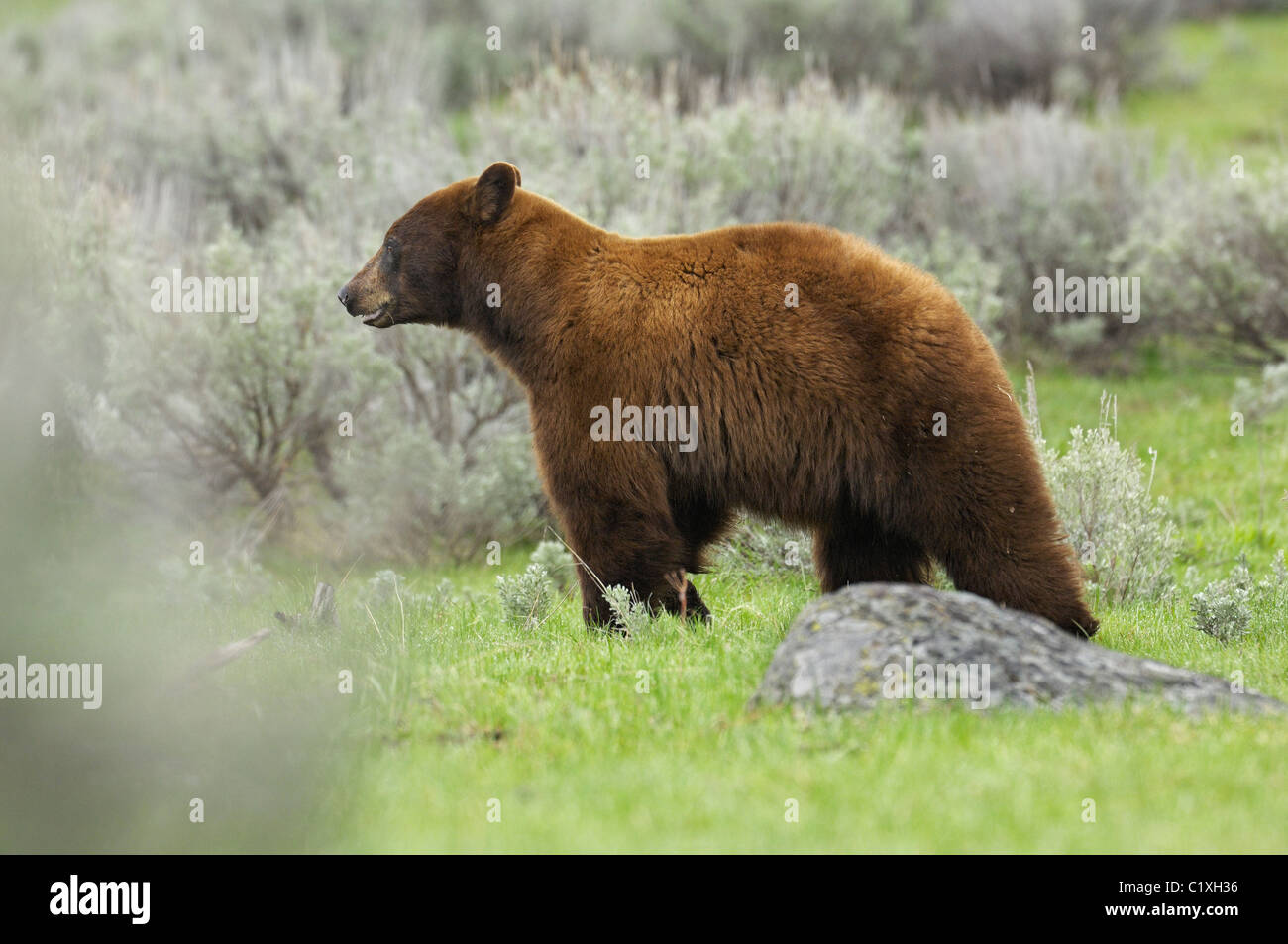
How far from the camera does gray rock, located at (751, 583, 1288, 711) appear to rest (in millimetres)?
4953

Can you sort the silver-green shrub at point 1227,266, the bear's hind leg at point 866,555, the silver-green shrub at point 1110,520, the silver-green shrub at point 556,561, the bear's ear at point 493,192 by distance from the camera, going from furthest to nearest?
the silver-green shrub at point 1227,266, the silver-green shrub at point 556,561, the silver-green shrub at point 1110,520, the bear's ear at point 493,192, the bear's hind leg at point 866,555

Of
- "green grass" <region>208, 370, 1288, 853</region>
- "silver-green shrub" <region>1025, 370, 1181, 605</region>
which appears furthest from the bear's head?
"silver-green shrub" <region>1025, 370, 1181, 605</region>

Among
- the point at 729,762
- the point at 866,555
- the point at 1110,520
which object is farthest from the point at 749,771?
the point at 1110,520

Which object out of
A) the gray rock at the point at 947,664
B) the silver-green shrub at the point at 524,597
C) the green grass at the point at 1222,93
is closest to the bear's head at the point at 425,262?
the silver-green shrub at the point at 524,597

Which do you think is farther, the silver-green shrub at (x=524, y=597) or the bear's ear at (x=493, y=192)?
the silver-green shrub at (x=524, y=597)

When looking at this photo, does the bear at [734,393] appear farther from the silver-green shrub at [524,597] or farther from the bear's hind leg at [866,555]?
the silver-green shrub at [524,597]

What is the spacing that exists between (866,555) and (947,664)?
1.61 metres

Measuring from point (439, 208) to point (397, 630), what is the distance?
6.93ft

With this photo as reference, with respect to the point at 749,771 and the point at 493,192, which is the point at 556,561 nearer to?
the point at 493,192

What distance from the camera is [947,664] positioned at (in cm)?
497

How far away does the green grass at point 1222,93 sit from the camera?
19219mm

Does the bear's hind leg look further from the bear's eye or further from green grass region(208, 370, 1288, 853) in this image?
the bear's eye

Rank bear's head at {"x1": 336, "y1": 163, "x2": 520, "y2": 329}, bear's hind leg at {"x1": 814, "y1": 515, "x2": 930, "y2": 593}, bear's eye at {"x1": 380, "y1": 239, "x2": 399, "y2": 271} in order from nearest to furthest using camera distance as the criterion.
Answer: bear's hind leg at {"x1": 814, "y1": 515, "x2": 930, "y2": 593}
bear's head at {"x1": 336, "y1": 163, "x2": 520, "y2": 329}
bear's eye at {"x1": 380, "y1": 239, "x2": 399, "y2": 271}

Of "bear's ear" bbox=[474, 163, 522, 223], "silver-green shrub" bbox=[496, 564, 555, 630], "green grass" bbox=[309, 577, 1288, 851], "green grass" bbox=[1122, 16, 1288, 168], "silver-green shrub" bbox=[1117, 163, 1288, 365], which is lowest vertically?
"green grass" bbox=[309, 577, 1288, 851]
